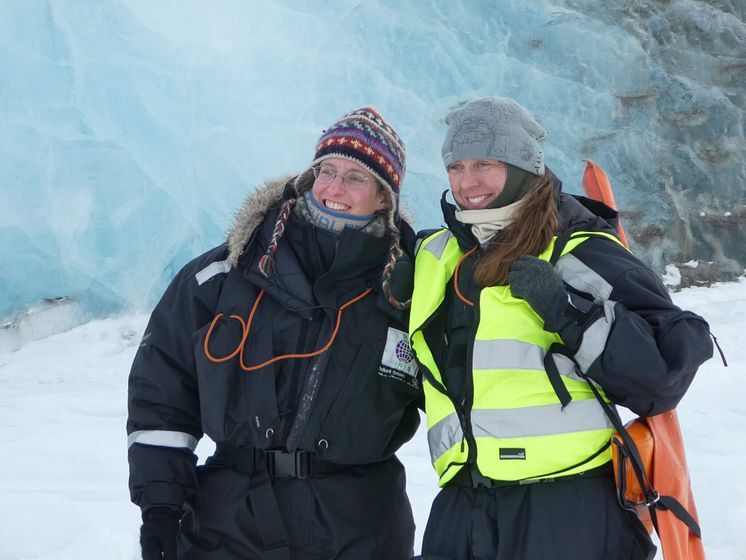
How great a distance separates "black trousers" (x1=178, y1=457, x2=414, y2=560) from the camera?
1.91m

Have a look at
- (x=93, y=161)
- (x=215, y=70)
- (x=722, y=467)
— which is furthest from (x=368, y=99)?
(x=722, y=467)

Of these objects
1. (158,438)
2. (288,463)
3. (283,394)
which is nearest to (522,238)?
(283,394)

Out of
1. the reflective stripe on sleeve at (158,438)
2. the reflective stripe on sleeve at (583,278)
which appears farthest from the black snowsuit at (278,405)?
the reflective stripe on sleeve at (583,278)

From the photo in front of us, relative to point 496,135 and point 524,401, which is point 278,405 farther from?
point 496,135

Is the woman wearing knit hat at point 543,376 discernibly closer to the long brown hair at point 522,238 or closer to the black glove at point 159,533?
the long brown hair at point 522,238

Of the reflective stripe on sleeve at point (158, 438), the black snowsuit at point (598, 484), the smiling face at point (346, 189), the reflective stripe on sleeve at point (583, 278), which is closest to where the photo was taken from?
the black snowsuit at point (598, 484)

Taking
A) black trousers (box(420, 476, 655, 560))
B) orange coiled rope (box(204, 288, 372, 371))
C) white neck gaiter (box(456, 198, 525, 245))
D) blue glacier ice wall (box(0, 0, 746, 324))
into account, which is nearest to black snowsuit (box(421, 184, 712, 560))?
black trousers (box(420, 476, 655, 560))

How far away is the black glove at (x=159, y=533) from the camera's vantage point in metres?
1.83

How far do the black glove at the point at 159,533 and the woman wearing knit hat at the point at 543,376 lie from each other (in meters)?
0.68

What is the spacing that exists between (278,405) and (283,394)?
33 millimetres

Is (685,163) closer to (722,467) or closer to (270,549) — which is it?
(722,467)

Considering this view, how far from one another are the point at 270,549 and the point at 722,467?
264 centimetres

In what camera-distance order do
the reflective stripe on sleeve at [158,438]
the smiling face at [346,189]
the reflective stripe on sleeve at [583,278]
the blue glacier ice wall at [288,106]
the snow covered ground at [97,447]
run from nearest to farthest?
the reflective stripe on sleeve at [583,278], the reflective stripe on sleeve at [158,438], the smiling face at [346,189], the snow covered ground at [97,447], the blue glacier ice wall at [288,106]

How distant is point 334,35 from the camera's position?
24.0 feet
